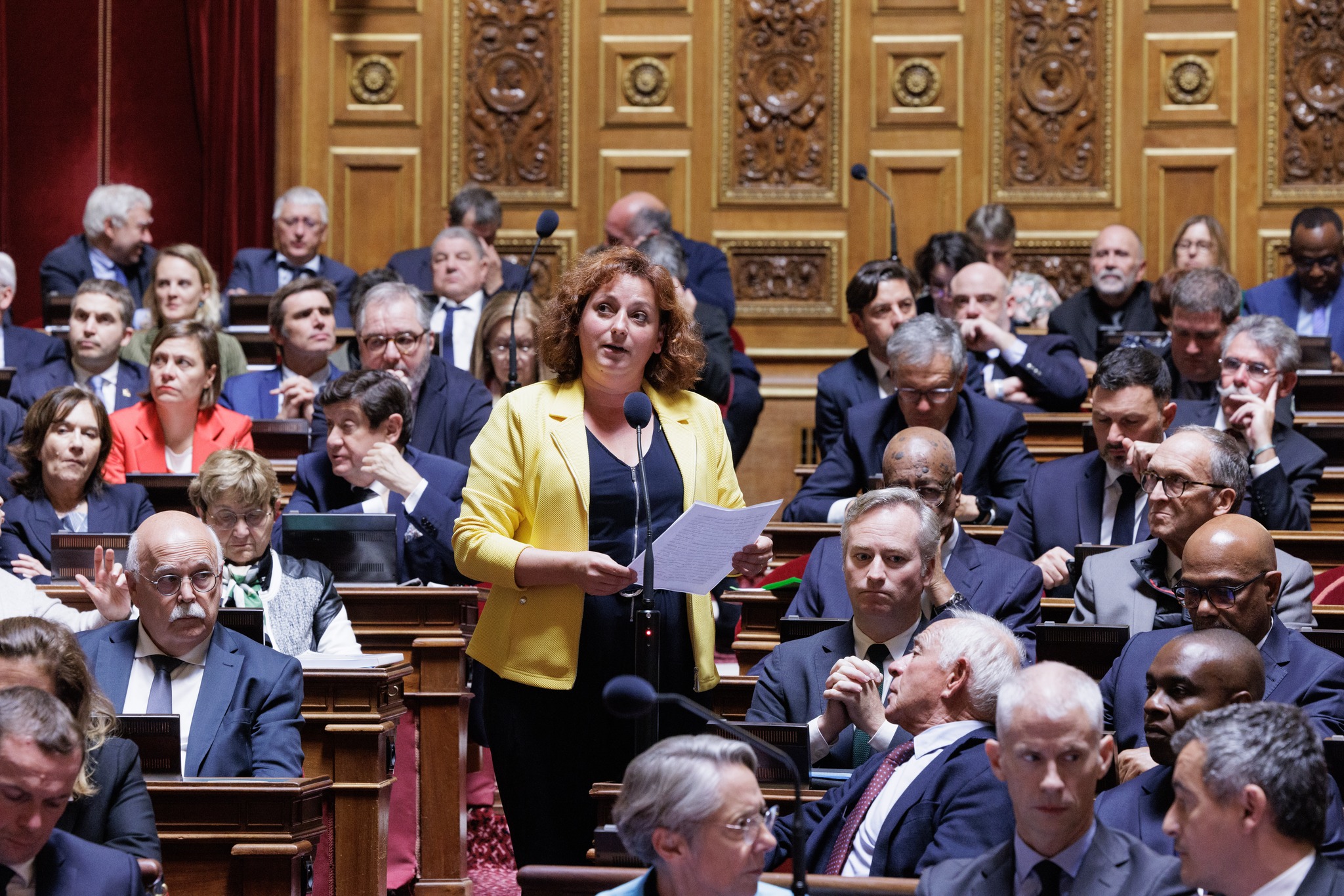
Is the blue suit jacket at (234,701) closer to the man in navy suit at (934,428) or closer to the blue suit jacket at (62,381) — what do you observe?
the man in navy suit at (934,428)

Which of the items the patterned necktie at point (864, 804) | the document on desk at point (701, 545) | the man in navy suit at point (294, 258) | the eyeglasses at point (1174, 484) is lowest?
the patterned necktie at point (864, 804)

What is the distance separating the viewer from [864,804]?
247 centimetres

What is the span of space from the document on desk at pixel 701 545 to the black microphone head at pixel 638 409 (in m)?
0.15

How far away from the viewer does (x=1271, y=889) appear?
1.96 metres

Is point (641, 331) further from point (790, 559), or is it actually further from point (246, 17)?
point (246, 17)

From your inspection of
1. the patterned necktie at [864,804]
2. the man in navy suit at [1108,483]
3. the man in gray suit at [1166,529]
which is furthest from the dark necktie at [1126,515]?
the patterned necktie at [864,804]

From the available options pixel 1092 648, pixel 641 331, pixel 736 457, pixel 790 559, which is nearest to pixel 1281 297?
pixel 736 457

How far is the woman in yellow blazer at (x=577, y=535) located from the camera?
2.74 metres

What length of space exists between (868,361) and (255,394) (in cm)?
191

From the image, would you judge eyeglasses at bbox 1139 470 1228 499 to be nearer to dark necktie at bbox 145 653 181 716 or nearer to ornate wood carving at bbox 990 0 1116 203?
dark necktie at bbox 145 653 181 716

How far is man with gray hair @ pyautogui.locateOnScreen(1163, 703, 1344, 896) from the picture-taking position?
1.96 metres

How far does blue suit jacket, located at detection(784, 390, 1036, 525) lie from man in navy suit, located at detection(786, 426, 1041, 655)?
0.64m

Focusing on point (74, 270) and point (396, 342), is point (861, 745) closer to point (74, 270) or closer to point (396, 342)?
point (396, 342)

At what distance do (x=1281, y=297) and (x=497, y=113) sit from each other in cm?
327
